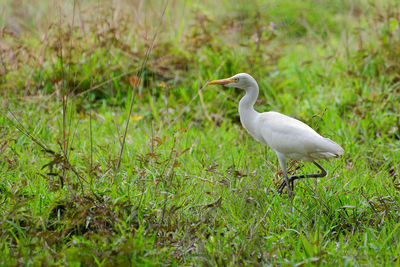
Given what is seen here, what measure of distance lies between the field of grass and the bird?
0.22 metres

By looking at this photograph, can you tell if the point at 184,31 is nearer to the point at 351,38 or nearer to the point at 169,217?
the point at 351,38

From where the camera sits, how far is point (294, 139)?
3.04 metres

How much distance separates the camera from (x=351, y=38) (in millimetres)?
6930

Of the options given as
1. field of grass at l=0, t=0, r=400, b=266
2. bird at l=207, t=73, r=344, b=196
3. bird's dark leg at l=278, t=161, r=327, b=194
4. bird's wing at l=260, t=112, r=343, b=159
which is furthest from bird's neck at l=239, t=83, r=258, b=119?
bird's dark leg at l=278, t=161, r=327, b=194

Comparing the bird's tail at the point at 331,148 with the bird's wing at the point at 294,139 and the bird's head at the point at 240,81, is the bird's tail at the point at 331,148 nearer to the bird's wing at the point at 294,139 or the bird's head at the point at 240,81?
the bird's wing at the point at 294,139

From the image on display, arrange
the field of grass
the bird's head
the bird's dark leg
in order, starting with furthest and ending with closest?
the bird's head, the bird's dark leg, the field of grass

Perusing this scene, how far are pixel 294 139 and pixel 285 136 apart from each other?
65 mm

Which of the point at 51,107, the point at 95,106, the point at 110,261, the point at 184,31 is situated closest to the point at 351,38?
the point at 184,31

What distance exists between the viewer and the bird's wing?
2.99 m

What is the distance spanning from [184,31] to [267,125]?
310cm

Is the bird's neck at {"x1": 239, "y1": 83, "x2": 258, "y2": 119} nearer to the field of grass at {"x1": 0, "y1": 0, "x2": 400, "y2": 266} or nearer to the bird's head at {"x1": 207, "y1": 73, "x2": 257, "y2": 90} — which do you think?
the bird's head at {"x1": 207, "y1": 73, "x2": 257, "y2": 90}

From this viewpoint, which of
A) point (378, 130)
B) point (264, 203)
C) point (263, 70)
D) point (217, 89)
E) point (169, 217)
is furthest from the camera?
point (263, 70)

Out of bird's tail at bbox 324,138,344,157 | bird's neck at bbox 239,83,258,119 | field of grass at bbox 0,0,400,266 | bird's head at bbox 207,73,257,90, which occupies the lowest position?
field of grass at bbox 0,0,400,266

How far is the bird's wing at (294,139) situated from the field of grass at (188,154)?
0.26 m
